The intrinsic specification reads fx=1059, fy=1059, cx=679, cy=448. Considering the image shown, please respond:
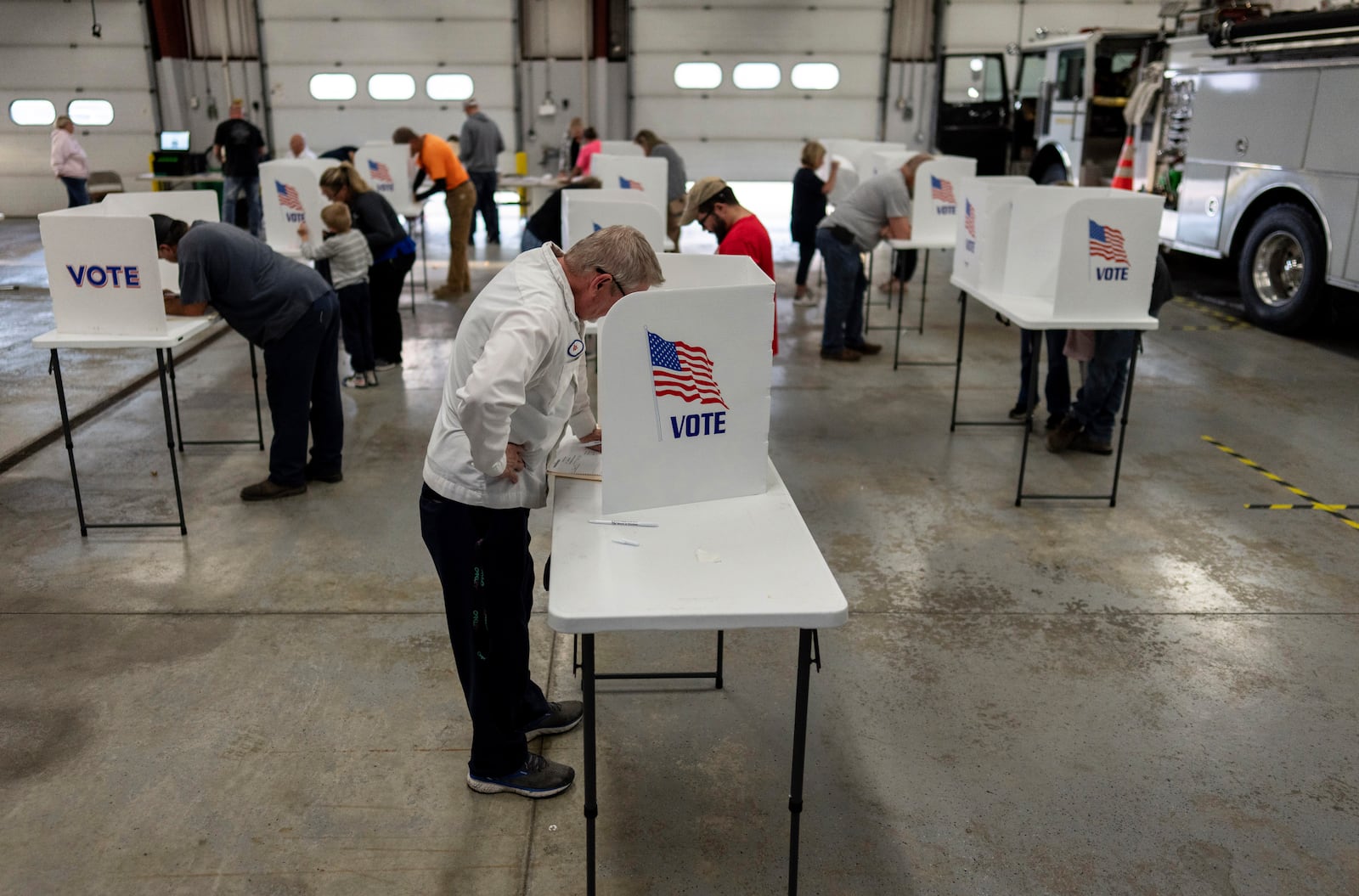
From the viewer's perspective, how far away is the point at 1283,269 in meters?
8.90

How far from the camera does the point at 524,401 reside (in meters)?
2.48

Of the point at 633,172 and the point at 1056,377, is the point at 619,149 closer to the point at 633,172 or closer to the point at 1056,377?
the point at 633,172

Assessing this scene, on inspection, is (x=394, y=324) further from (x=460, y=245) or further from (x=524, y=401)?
(x=524, y=401)

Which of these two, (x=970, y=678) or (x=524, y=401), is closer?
(x=524, y=401)

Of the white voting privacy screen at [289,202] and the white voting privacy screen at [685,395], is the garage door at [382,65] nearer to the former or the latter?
the white voting privacy screen at [289,202]

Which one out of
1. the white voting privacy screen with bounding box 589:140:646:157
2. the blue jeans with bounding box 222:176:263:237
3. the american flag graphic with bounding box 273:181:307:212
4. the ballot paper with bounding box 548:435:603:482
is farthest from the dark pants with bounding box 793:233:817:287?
the ballot paper with bounding box 548:435:603:482

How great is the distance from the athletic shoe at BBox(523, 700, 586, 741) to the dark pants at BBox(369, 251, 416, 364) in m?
4.40

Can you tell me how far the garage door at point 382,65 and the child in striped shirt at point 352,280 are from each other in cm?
927

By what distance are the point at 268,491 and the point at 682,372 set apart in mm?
3250

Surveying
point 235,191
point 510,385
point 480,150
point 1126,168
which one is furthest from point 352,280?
point 1126,168

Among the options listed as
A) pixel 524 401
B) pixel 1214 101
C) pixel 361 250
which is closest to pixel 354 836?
pixel 524 401

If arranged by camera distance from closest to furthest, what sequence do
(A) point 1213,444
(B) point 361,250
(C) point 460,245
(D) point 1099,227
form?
(D) point 1099,227
(A) point 1213,444
(B) point 361,250
(C) point 460,245

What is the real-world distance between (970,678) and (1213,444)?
3.33m

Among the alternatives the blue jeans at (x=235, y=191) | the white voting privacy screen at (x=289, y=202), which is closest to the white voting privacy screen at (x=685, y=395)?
the white voting privacy screen at (x=289, y=202)
